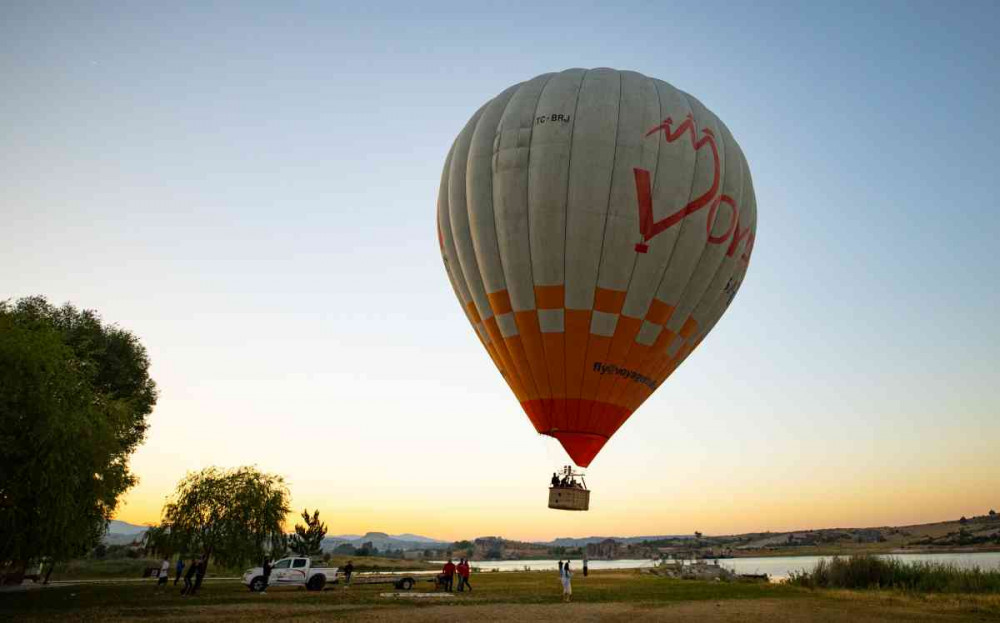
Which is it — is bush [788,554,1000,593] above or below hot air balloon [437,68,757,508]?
below

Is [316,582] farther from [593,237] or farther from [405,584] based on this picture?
[593,237]

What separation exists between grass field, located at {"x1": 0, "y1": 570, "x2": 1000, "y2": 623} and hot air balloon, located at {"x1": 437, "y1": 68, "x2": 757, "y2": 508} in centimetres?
551

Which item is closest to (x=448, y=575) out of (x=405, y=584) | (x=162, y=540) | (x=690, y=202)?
(x=405, y=584)

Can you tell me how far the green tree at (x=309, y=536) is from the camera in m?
66.9

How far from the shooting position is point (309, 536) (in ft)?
226

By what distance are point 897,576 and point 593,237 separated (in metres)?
21.1

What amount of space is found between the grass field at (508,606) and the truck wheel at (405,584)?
108 inches

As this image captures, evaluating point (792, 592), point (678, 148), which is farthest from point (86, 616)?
point (792, 592)

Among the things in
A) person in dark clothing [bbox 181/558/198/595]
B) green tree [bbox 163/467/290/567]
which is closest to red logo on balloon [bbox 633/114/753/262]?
person in dark clothing [bbox 181/558/198/595]

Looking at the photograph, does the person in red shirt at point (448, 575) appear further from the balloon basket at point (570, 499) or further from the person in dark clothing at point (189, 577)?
the person in dark clothing at point (189, 577)

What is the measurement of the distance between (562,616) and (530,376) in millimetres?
7599

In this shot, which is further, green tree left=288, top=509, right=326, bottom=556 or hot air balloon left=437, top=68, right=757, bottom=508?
green tree left=288, top=509, right=326, bottom=556

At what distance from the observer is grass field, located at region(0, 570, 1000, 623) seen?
57.5 feet

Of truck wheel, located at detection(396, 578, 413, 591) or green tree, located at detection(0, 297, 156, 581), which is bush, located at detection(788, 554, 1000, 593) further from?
green tree, located at detection(0, 297, 156, 581)
